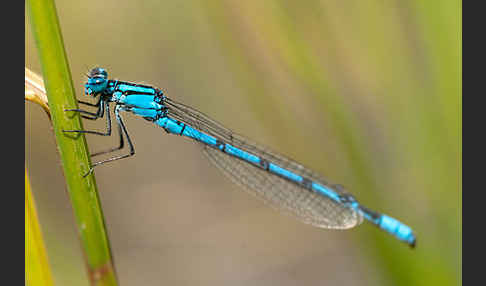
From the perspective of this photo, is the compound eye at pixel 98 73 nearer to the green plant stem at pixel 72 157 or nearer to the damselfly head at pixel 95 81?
the damselfly head at pixel 95 81

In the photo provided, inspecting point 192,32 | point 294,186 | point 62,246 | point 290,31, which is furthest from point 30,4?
point 192,32

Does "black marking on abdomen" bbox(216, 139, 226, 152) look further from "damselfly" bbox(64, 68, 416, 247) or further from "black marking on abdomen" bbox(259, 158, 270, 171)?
"black marking on abdomen" bbox(259, 158, 270, 171)

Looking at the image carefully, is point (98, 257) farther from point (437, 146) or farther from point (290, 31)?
point (437, 146)

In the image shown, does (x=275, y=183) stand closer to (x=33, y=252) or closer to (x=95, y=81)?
(x=95, y=81)

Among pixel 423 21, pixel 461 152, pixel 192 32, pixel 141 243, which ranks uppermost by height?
pixel 192 32

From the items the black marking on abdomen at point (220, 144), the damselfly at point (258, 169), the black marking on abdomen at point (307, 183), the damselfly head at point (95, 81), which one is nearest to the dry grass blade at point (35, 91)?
the damselfly head at point (95, 81)

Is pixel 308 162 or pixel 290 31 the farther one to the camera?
pixel 308 162

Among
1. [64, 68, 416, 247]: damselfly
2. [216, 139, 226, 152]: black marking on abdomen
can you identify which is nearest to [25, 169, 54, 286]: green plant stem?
[64, 68, 416, 247]: damselfly

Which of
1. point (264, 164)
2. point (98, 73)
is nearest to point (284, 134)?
point (264, 164)
